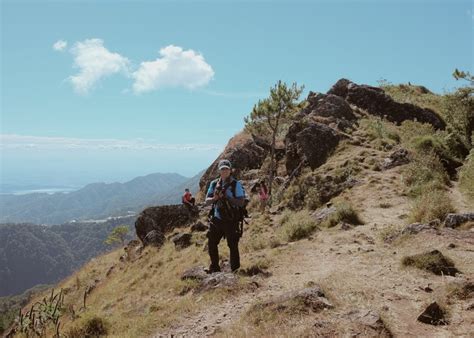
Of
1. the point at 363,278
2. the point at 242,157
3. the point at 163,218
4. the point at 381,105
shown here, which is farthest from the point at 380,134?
the point at 363,278

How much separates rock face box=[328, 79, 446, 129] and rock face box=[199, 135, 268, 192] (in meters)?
11.0

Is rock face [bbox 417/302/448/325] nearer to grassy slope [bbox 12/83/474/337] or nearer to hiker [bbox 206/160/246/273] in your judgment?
grassy slope [bbox 12/83/474/337]

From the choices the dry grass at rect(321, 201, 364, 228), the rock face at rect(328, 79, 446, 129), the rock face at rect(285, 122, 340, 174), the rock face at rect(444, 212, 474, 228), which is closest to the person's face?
the dry grass at rect(321, 201, 364, 228)

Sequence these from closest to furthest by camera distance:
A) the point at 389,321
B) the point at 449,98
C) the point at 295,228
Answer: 1. the point at 389,321
2. the point at 295,228
3. the point at 449,98

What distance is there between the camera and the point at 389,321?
18.9ft

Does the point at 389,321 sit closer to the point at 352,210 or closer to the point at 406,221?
the point at 406,221

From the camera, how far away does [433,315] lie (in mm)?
5820

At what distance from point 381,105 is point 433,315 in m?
33.9

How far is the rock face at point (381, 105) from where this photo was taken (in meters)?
33.8

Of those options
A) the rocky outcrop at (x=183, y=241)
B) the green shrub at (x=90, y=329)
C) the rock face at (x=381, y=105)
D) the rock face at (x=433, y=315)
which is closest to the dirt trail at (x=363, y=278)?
the rock face at (x=433, y=315)

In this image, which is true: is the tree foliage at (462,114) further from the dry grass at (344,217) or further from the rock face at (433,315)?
the rock face at (433,315)

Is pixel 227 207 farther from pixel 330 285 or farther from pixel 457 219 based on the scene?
pixel 457 219

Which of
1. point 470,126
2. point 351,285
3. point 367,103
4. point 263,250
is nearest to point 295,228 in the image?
point 263,250

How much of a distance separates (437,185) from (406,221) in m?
4.47
